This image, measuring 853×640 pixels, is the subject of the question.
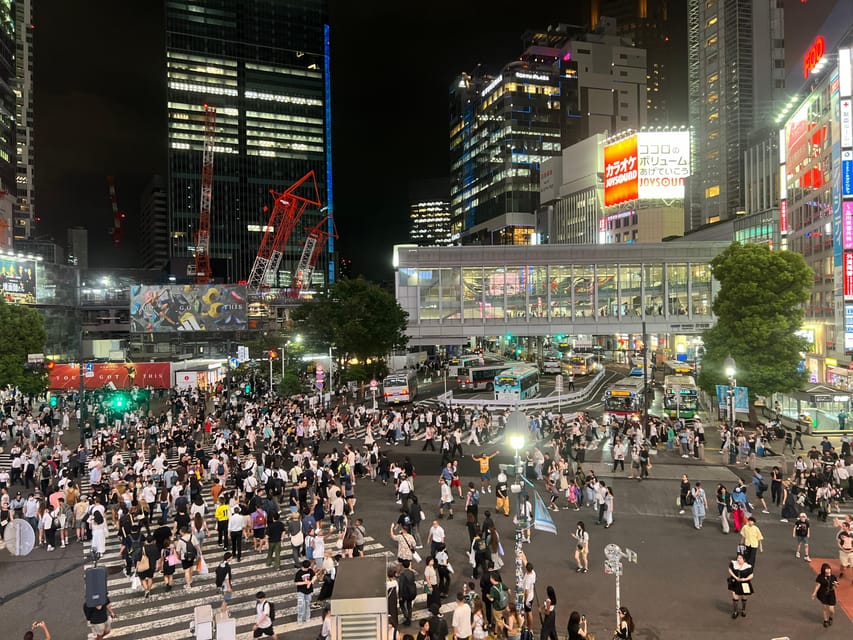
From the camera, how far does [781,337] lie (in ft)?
104

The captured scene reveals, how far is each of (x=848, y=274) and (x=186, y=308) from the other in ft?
176

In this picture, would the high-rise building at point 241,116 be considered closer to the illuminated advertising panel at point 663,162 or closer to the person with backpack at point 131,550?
the illuminated advertising panel at point 663,162

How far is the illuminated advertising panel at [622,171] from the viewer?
6488 centimetres

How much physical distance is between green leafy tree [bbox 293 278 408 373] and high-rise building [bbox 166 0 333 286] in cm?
10338

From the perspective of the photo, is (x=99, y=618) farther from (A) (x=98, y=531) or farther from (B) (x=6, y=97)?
(B) (x=6, y=97)

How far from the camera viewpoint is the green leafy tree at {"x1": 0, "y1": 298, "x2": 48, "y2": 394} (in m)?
37.2

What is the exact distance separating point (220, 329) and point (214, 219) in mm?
95863

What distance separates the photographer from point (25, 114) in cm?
17212

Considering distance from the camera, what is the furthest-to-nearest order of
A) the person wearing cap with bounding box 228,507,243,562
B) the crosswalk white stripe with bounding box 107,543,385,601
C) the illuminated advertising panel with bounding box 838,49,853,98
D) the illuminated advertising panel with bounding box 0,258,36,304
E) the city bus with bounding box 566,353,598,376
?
the city bus with bounding box 566,353,598,376 → the illuminated advertising panel with bounding box 0,258,36,304 → the illuminated advertising panel with bounding box 838,49,853,98 → the person wearing cap with bounding box 228,507,243,562 → the crosswalk white stripe with bounding box 107,543,385,601

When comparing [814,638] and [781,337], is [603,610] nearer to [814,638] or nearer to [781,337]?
[814,638]

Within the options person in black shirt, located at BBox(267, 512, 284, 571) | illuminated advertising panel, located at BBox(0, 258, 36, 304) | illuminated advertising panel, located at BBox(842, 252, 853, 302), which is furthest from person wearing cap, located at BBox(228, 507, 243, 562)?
illuminated advertising panel, located at BBox(0, 258, 36, 304)

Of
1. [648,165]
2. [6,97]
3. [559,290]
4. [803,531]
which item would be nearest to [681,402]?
[803,531]

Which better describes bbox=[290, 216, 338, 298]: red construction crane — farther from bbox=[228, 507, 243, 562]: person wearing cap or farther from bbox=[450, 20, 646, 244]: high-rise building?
bbox=[228, 507, 243, 562]: person wearing cap

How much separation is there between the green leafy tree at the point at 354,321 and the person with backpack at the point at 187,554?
3193cm
